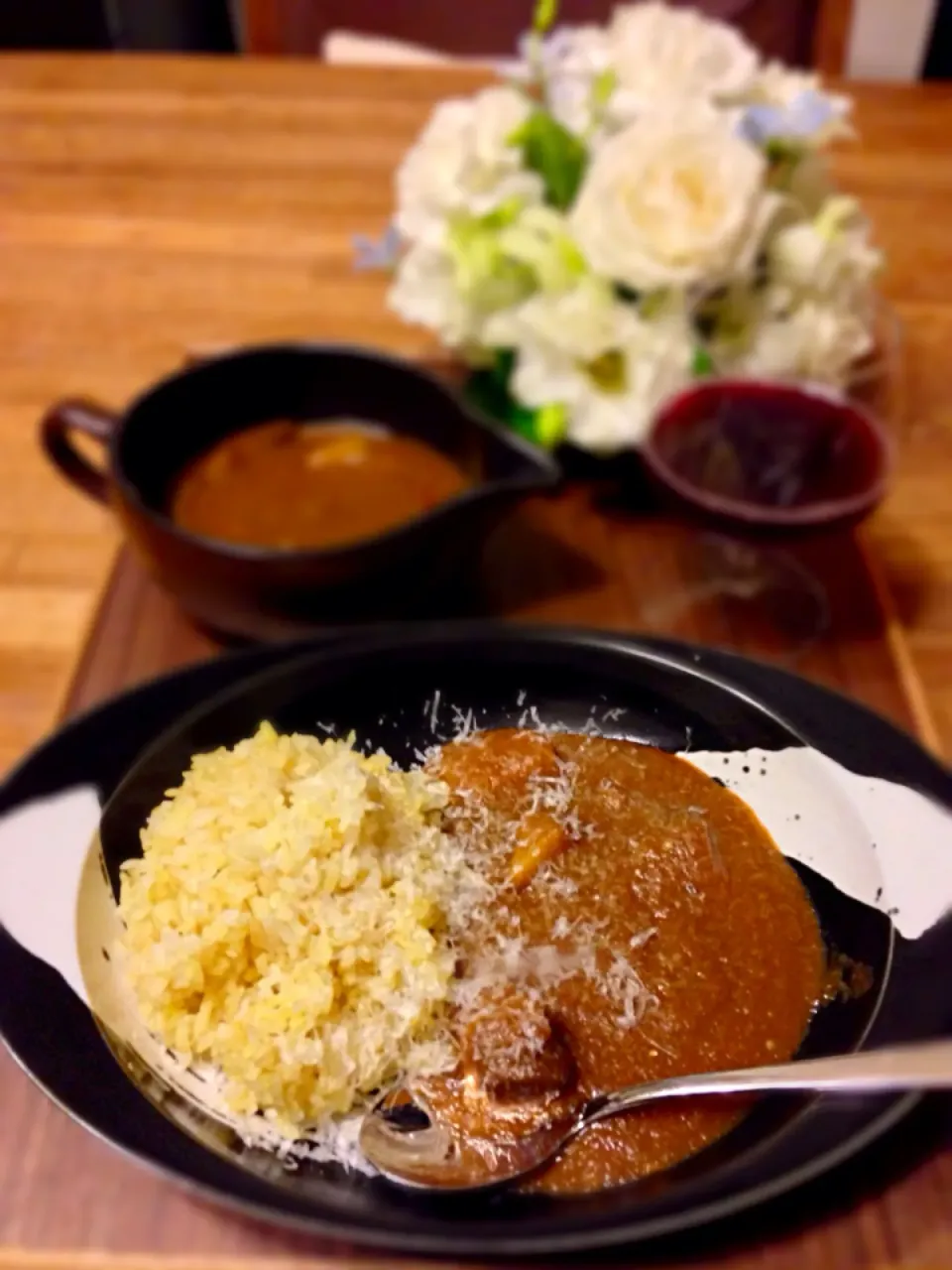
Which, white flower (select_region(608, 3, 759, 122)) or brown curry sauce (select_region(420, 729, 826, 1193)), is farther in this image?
white flower (select_region(608, 3, 759, 122))

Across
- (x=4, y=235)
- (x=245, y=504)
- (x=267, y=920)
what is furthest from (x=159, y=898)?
(x=4, y=235)

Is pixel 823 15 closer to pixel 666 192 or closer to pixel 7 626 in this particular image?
pixel 666 192

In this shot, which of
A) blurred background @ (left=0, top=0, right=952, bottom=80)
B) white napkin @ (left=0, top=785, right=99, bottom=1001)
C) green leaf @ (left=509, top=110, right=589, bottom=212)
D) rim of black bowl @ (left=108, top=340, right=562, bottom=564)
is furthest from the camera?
blurred background @ (left=0, top=0, right=952, bottom=80)

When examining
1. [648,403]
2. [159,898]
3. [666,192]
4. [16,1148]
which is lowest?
[16,1148]

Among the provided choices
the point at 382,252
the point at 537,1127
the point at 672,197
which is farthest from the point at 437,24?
the point at 537,1127

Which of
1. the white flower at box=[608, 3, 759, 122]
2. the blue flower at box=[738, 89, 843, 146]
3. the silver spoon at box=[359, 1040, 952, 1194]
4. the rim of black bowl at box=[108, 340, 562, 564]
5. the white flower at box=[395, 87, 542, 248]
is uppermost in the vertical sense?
the white flower at box=[608, 3, 759, 122]

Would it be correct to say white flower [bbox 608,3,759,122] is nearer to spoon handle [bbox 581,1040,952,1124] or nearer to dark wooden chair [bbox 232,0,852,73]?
spoon handle [bbox 581,1040,952,1124]

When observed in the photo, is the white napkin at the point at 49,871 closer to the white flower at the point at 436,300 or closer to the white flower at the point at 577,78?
the white flower at the point at 436,300

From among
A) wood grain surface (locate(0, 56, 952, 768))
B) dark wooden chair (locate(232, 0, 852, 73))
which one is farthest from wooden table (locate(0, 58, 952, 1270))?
dark wooden chair (locate(232, 0, 852, 73))
